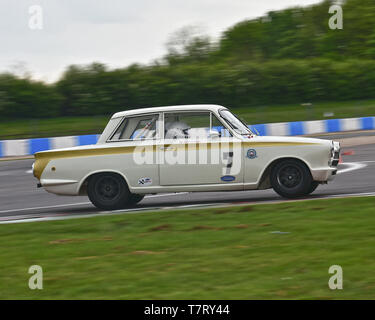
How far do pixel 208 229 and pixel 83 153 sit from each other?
3.16 meters

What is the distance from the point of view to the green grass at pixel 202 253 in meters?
6.25

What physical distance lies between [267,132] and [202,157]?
19267mm

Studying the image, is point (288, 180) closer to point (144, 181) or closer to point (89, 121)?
point (144, 181)

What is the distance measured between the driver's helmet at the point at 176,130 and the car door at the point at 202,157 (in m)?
0.02

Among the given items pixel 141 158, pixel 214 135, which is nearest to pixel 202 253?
pixel 214 135

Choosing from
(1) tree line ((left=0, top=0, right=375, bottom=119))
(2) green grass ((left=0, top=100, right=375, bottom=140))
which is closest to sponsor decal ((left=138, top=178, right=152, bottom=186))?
(2) green grass ((left=0, top=100, right=375, bottom=140))

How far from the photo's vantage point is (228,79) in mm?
43125

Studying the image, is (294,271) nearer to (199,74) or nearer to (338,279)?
(338,279)

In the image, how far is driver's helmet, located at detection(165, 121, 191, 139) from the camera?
36.6ft

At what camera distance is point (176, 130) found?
36.9 feet

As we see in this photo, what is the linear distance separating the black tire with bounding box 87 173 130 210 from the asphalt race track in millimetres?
222

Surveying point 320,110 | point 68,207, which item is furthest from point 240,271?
point 320,110

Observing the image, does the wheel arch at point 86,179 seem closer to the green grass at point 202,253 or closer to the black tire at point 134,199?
the black tire at point 134,199

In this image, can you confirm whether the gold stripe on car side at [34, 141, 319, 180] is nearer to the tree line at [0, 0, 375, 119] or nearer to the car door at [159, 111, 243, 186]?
the car door at [159, 111, 243, 186]
